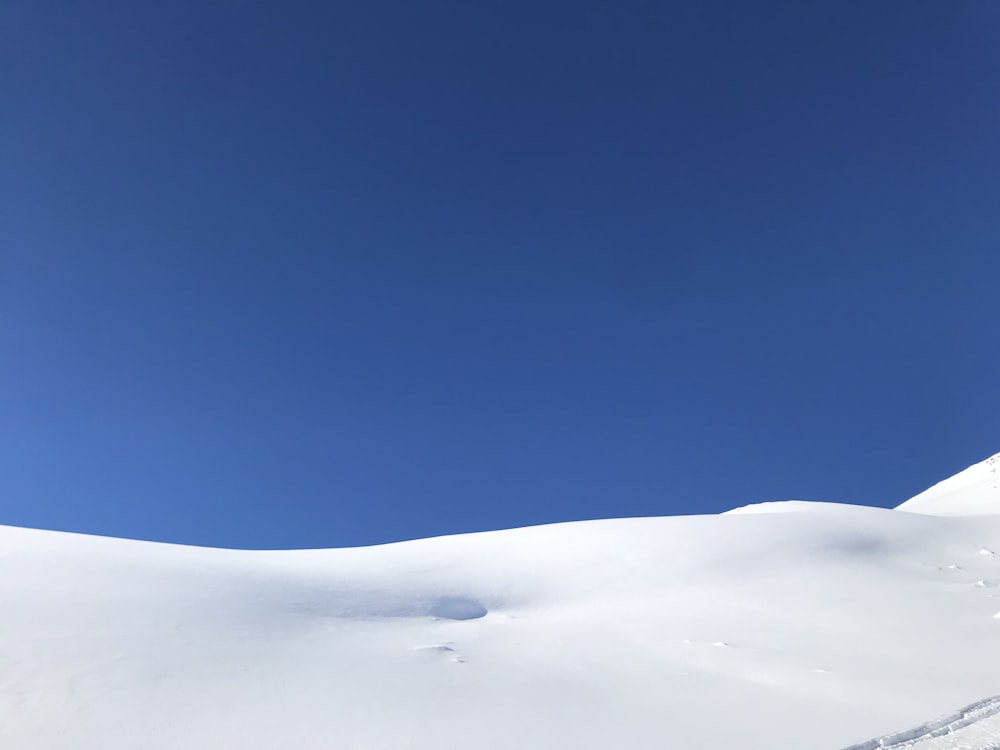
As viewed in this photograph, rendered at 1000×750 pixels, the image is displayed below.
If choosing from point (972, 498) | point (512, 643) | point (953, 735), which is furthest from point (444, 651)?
point (972, 498)

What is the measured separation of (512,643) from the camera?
9.78 meters

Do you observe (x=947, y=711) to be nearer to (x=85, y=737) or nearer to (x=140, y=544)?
(x=85, y=737)

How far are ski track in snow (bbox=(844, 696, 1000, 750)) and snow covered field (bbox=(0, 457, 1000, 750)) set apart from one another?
0.08ft

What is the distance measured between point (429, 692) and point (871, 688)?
15.2 ft

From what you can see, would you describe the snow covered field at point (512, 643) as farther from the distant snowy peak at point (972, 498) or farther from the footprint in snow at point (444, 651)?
the distant snowy peak at point (972, 498)

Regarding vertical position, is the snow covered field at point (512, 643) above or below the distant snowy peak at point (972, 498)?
below

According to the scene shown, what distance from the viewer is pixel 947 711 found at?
678 cm

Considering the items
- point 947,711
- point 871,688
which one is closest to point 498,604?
point 871,688

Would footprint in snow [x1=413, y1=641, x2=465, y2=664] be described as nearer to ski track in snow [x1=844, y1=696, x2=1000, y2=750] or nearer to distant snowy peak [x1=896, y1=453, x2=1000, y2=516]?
ski track in snow [x1=844, y1=696, x2=1000, y2=750]

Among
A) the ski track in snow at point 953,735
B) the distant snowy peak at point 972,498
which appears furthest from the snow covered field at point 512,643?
the distant snowy peak at point 972,498

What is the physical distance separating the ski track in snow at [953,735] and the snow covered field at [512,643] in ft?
0.08

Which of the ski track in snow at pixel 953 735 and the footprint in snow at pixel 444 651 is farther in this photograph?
the footprint in snow at pixel 444 651

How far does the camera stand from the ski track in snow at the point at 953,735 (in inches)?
234

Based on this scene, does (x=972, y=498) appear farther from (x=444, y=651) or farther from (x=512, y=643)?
(x=444, y=651)
